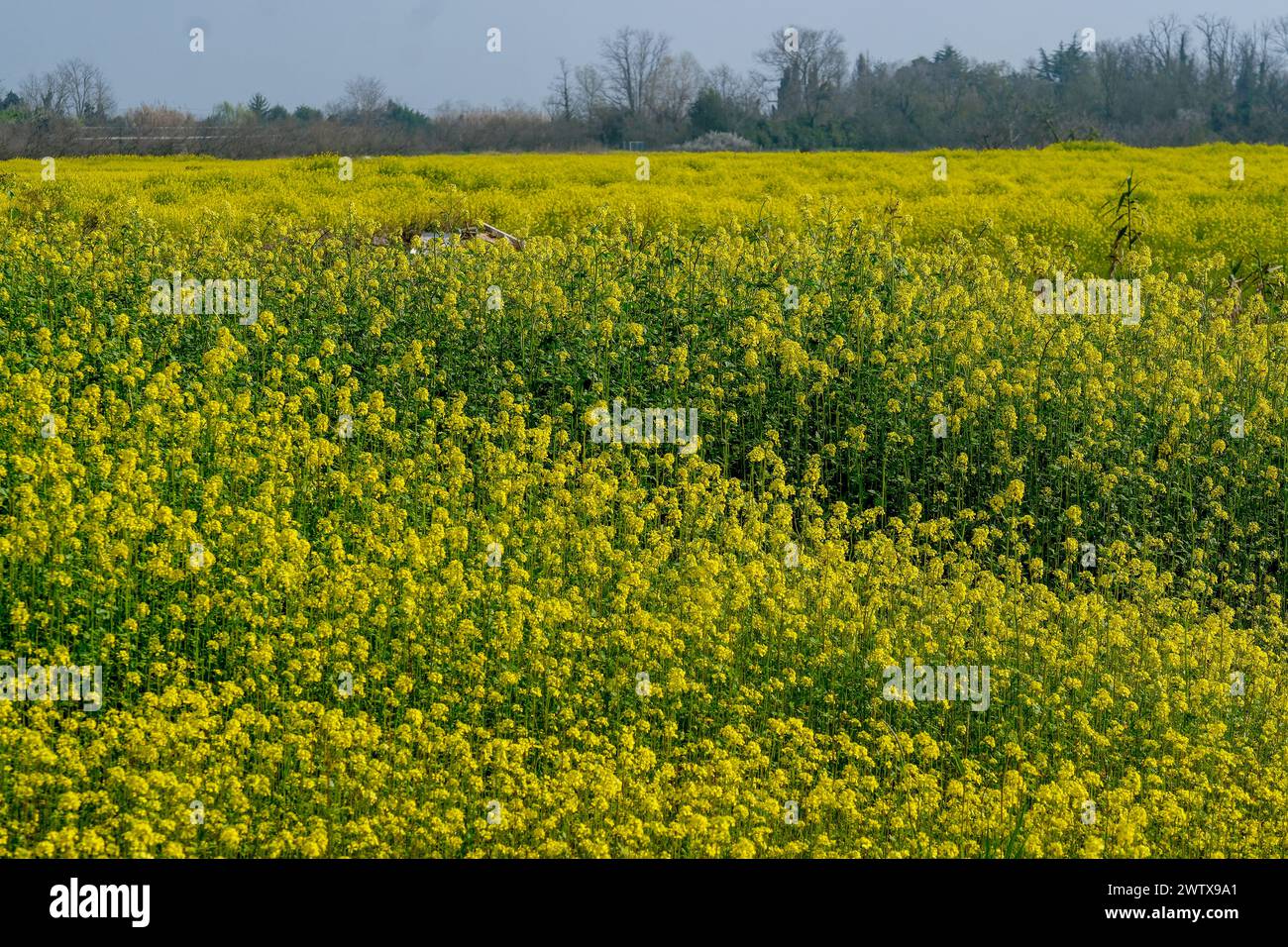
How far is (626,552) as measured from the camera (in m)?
7.96

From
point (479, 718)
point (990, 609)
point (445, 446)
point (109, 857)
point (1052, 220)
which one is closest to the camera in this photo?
point (109, 857)

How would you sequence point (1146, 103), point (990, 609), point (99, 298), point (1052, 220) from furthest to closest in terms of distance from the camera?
1. point (1146, 103)
2. point (1052, 220)
3. point (99, 298)
4. point (990, 609)

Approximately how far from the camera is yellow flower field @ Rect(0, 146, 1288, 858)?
558 centimetres

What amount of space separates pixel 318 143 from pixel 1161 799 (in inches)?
1800

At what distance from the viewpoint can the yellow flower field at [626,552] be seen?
5.58 meters

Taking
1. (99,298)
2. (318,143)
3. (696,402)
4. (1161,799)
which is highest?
(318,143)

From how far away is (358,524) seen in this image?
316 inches

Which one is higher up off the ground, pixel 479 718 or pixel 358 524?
pixel 358 524

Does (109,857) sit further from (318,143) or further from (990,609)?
(318,143)

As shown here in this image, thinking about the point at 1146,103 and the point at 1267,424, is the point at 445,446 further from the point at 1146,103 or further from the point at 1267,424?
the point at 1146,103

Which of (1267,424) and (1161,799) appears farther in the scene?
(1267,424)

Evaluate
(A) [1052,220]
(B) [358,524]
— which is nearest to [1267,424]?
(B) [358,524]

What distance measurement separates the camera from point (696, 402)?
10719mm

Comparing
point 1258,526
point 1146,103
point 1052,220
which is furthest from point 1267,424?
point 1146,103
